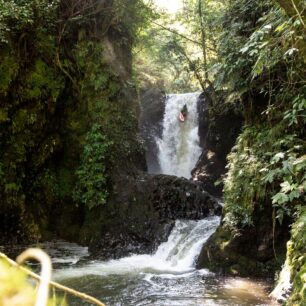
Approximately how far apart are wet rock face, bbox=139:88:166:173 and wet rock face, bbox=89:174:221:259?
667 cm

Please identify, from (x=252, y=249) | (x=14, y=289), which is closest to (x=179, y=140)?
(x=252, y=249)

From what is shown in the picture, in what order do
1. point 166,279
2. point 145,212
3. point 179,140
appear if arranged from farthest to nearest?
point 179,140
point 145,212
point 166,279

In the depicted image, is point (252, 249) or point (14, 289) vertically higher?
point (14, 289)

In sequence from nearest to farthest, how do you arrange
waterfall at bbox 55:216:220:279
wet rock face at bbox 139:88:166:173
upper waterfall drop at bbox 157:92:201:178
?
waterfall at bbox 55:216:220:279
upper waterfall drop at bbox 157:92:201:178
wet rock face at bbox 139:88:166:173

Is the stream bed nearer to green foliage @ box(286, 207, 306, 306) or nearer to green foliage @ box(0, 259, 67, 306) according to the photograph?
green foliage @ box(286, 207, 306, 306)

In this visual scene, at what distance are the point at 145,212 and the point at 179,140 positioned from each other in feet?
27.0

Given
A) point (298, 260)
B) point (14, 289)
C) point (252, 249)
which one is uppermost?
point (14, 289)

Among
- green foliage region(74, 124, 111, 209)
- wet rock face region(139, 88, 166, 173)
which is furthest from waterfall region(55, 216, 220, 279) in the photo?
wet rock face region(139, 88, 166, 173)

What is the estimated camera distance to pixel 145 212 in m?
10.0

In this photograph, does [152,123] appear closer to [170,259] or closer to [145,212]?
[145,212]

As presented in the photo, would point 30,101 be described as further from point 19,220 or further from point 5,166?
point 19,220

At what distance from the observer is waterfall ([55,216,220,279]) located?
796cm

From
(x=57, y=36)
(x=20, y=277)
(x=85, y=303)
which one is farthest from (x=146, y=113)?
(x=20, y=277)

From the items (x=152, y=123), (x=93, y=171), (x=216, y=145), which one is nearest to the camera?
(x=93, y=171)
